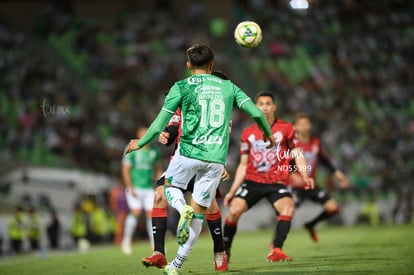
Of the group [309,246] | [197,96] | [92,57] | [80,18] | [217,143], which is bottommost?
[309,246]

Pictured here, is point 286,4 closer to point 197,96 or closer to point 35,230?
point 35,230

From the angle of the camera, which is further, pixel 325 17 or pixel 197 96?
pixel 325 17

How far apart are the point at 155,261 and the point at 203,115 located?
182 centimetres

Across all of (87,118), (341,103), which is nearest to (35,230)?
(87,118)

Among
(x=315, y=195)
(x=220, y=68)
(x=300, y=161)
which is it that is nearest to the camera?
(x=300, y=161)

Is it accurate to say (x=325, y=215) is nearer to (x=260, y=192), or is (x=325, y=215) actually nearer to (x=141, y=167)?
(x=141, y=167)

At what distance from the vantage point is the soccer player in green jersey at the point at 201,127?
8.39 m

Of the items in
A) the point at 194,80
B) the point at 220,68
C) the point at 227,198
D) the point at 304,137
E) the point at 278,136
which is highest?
the point at 220,68

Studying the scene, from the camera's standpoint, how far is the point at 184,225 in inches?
314

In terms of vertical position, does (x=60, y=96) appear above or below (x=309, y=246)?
above

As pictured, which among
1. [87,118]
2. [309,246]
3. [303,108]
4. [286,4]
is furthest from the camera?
[286,4]

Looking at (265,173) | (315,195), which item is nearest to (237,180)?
(265,173)

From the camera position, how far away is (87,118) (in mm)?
25516

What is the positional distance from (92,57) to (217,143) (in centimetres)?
2104
